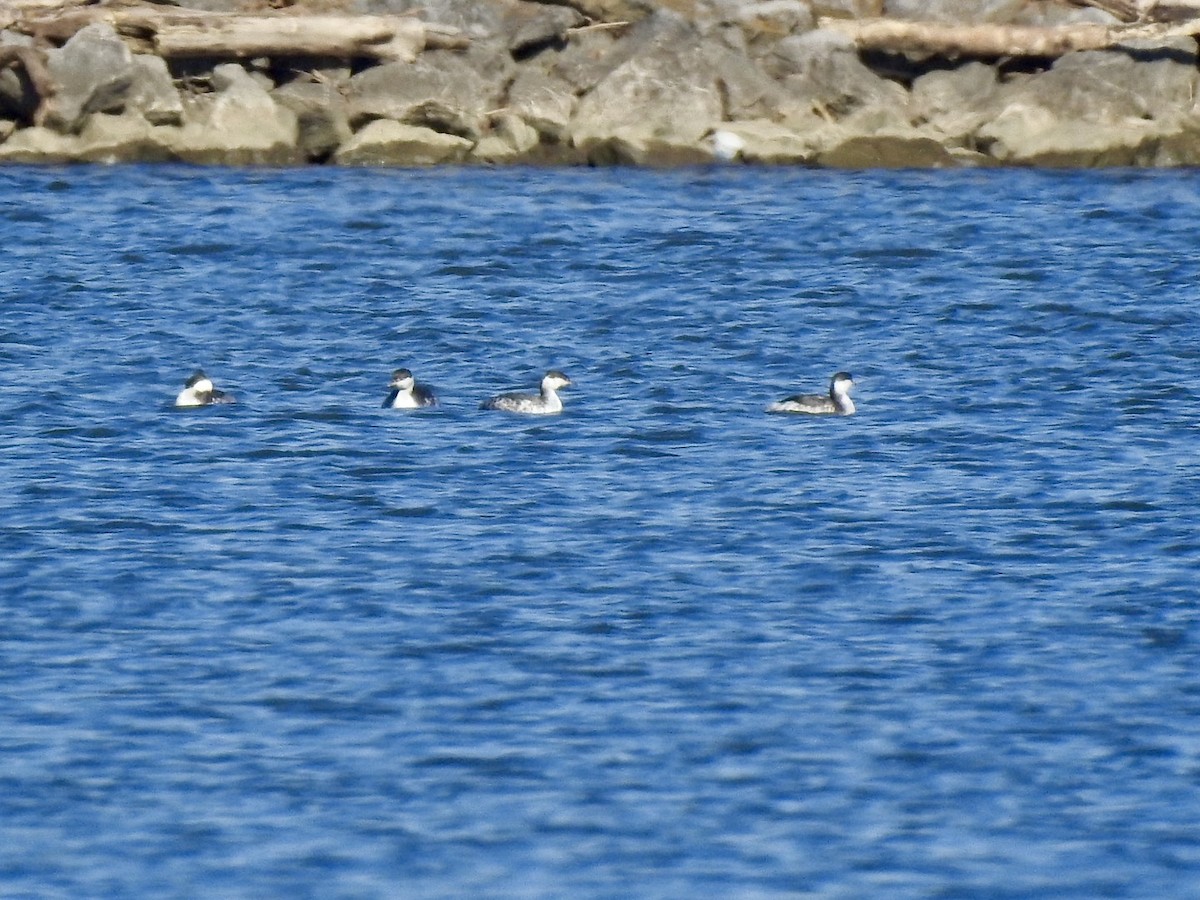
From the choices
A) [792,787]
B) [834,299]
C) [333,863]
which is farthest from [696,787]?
[834,299]

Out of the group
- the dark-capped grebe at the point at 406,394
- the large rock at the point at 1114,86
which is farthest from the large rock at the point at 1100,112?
the dark-capped grebe at the point at 406,394

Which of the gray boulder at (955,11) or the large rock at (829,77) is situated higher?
the gray boulder at (955,11)

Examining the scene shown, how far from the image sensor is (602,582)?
12.8 metres

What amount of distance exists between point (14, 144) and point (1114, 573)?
75.1 ft

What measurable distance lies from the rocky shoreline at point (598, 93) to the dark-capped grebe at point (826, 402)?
14653 mm

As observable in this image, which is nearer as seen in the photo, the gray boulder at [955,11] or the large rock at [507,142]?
the large rock at [507,142]

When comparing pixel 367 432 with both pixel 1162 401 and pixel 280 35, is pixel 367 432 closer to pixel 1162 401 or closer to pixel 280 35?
pixel 1162 401

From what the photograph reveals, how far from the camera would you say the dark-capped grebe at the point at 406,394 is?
59.7ft

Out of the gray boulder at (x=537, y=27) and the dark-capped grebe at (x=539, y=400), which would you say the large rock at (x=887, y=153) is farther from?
the dark-capped grebe at (x=539, y=400)

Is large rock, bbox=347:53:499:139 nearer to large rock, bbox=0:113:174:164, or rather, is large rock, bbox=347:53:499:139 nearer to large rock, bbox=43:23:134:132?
large rock, bbox=0:113:174:164

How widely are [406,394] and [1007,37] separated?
1704 centimetres

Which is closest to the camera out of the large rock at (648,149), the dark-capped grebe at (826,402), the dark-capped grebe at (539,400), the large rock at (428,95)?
the dark-capped grebe at (826,402)

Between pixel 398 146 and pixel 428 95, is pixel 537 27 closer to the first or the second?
pixel 428 95

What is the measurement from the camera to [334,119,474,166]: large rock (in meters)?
32.7
